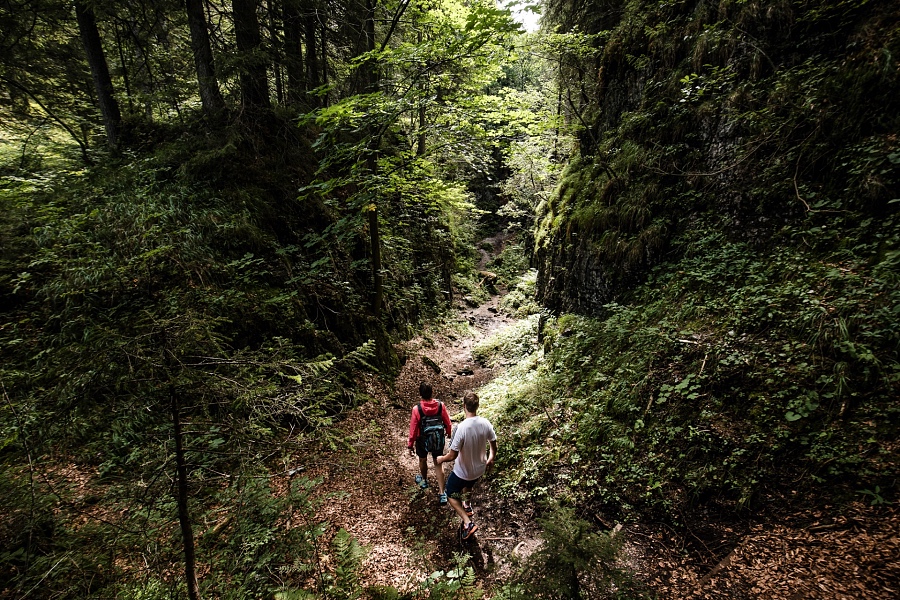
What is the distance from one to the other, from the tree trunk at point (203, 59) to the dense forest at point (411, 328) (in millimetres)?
77

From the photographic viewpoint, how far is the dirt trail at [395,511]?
461 centimetres

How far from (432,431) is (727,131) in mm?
8172

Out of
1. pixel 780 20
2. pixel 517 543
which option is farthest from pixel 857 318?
pixel 780 20

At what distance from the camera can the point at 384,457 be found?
7.05 metres

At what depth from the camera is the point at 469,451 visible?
4.86 m

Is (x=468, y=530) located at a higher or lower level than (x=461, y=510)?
lower

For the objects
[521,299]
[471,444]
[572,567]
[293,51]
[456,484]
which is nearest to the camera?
[572,567]

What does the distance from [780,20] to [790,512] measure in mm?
8430

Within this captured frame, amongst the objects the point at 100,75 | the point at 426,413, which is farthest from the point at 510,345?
the point at 100,75

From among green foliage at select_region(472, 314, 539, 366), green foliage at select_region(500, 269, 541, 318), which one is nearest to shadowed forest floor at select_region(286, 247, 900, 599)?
green foliage at select_region(472, 314, 539, 366)

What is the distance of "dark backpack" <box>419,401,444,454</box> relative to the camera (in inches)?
227

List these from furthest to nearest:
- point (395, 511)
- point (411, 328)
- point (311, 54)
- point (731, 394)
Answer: point (411, 328) < point (311, 54) < point (395, 511) < point (731, 394)

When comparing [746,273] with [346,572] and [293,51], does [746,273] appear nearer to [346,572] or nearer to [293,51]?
[346,572]

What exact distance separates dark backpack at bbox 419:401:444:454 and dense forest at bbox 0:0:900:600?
1.09 metres
